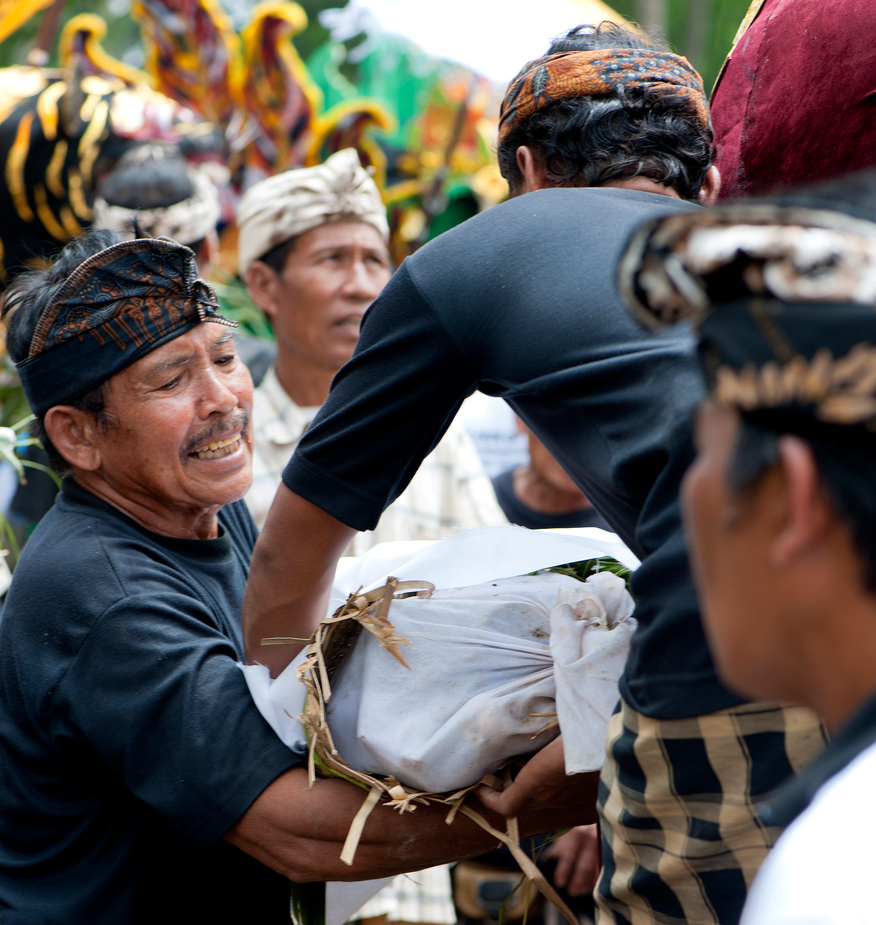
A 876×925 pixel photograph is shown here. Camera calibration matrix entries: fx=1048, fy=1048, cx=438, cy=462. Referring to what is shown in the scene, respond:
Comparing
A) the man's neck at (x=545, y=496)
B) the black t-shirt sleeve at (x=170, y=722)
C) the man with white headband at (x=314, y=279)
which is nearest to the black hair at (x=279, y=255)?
the man with white headband at (x=314, y=279)

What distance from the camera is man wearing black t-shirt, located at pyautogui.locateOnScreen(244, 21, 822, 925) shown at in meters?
1.36

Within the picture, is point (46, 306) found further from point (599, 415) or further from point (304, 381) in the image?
point (304, 381)

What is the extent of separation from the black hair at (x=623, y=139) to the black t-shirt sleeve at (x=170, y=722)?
3.66ft

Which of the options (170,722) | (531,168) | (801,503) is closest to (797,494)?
(801,503)

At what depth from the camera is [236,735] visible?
1.94 meters

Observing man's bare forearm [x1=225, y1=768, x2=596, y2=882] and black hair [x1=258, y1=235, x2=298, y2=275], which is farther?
black hair [x1=258, y1=235, x2=298, y2=275]

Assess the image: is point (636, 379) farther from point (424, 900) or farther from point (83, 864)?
point (424, 900)

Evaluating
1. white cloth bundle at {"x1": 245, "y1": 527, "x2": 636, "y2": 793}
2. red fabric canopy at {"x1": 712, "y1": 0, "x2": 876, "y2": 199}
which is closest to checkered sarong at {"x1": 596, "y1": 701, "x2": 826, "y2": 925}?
white cloth bundle at {"x1": 245, "y1": 527, "x2": 636, "y2": 793}

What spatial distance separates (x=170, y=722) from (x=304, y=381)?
2.38 meters

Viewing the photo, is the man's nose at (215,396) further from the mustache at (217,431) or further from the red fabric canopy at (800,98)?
the red fabric canopy at (800,98)

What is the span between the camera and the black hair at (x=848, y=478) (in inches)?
33.8

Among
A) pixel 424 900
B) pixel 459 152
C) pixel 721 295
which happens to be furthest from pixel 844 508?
pixel 459 152

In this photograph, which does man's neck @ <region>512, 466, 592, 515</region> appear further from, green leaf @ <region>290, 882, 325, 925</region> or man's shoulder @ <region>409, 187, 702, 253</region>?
man's shoulder @ <region>409, 187, 702, 253</region>

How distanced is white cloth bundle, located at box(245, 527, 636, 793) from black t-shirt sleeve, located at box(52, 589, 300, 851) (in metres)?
0.07
